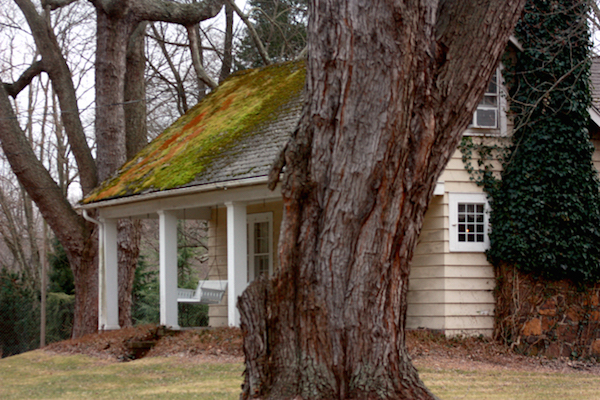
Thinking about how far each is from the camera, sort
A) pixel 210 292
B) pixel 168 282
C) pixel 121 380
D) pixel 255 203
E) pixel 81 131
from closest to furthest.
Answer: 1. pixel 121 380
2. pixel 210 292
3. pixel 168 282
4. pixel 255 203
5. pixel 81 131

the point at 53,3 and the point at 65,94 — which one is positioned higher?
the point at 53,3

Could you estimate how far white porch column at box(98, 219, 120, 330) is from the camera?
47.3ft

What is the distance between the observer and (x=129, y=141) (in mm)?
17656

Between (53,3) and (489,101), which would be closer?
(489,101)

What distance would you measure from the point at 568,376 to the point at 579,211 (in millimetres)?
3203

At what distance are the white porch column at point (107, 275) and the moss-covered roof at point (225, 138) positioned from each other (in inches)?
30.0

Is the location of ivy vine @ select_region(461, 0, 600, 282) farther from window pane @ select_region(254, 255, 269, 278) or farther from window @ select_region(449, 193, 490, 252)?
window pane @ select_region(254, 255, 269, 278)

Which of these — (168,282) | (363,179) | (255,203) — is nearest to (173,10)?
(255,203)

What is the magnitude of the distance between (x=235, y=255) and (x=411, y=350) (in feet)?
11.1

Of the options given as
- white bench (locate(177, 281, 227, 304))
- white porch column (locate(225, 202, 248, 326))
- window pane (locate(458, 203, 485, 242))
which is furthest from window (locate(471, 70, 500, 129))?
white bench (locate(177, 281, 227, 304))

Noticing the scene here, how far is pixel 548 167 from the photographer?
12.3 metres

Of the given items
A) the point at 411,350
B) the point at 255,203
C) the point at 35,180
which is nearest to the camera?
the point at 411,350

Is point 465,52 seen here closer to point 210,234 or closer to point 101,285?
point 101,285

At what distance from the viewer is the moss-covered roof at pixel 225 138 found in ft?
38.9
